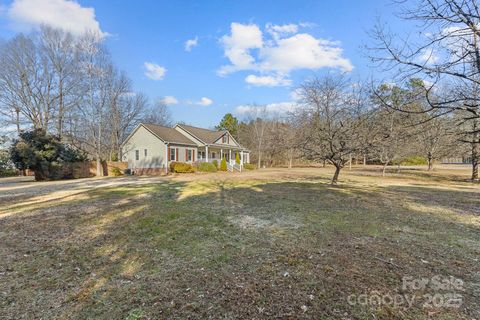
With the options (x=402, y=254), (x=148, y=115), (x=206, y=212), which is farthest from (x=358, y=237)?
(x=148, y=115)

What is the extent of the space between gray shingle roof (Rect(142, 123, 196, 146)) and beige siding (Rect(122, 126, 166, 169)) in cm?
45

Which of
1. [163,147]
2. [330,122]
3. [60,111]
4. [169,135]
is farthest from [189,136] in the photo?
[330,122]

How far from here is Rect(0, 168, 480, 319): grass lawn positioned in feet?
8.79

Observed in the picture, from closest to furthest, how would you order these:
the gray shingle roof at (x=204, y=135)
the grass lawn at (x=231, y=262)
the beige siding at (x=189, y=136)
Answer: the grass lawn at (x=231, y=262) → the beige siding at (x=189, y=136) → the gray shingle roof at (x=204, y=135)

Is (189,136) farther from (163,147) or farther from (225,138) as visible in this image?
(163,147)

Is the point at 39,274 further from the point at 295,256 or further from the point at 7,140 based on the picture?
the point at 7,140

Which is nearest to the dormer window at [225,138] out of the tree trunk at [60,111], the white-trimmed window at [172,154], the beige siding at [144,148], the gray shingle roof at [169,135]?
the gray shingle roof at [169,135]

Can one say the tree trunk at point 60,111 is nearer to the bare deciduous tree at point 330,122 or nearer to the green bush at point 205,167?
the green bush at point 205,167

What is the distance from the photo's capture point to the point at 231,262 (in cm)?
379

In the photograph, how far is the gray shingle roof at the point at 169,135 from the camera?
80.3 ft

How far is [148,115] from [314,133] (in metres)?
31.9

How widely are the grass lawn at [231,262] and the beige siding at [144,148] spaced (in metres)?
17.2

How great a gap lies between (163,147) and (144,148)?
260 centimetres

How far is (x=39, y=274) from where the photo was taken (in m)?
3.49
